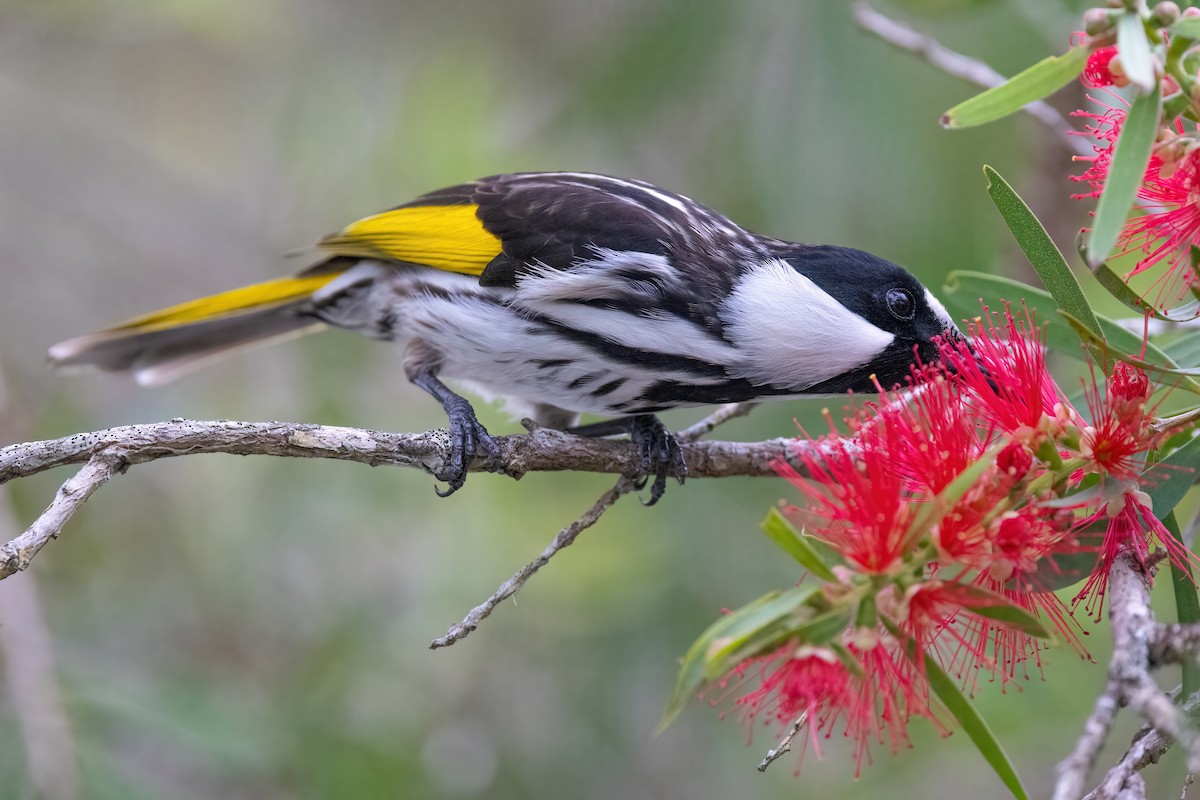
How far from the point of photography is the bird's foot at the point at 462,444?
295cm

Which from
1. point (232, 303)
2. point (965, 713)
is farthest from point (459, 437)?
point (965, 713)

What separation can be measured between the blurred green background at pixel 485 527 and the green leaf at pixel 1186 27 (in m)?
1.92

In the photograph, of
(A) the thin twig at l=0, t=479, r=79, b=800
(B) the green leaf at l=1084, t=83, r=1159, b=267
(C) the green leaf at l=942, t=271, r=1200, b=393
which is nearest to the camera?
(B) the green leaf at l=1084, t=83, r=1159, b=267

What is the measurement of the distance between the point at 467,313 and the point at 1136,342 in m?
1.96

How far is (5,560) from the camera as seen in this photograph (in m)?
2.00

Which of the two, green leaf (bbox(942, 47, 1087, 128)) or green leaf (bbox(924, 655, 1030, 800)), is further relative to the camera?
green leaf (bbox(942, 47, 1087, 128))

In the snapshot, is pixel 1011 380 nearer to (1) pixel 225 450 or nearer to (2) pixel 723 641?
(2) pixel 723 641

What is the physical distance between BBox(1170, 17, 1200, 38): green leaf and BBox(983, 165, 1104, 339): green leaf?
37 centimetres

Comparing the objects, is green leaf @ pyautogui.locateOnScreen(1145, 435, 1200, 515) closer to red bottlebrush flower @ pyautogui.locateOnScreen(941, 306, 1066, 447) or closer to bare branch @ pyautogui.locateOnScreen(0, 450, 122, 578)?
red bottlebrush flower @ pyautogui.locateOnScreen(941, 306, 1066, 447)

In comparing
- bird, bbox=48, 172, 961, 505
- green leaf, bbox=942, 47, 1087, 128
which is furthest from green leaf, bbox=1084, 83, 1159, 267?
bird, bbox=48, 172, 961, 505

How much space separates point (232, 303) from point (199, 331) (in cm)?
23

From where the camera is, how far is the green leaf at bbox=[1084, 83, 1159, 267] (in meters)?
1.53

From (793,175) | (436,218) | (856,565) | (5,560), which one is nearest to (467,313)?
(436,218)

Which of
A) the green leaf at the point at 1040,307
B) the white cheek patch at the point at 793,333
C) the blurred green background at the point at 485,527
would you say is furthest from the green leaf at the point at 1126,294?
the blurred green background at the point at 485,527
